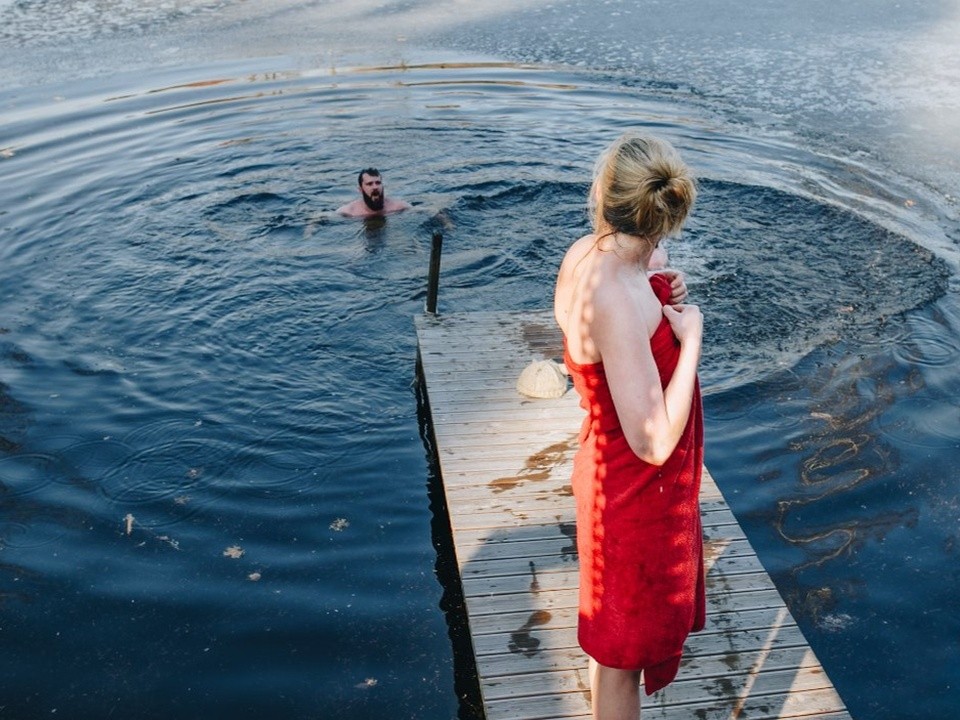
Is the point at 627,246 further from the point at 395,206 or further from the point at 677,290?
the point at 395,206

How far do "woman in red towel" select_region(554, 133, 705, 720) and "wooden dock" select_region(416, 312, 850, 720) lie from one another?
104 cm

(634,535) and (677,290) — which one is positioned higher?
(677,290)

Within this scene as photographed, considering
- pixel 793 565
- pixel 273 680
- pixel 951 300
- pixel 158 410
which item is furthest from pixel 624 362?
pixel 951 300

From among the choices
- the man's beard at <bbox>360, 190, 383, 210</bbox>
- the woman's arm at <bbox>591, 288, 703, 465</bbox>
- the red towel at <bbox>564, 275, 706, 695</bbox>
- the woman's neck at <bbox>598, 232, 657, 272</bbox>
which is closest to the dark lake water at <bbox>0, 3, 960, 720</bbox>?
the man's beard at <bbox>360, 190, 383, 210</bbox>

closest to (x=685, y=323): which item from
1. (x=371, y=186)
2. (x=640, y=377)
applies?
(x=640, y=377)

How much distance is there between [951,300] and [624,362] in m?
7.65

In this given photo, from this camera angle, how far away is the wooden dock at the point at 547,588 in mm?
4477

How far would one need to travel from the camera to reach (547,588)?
203 inches

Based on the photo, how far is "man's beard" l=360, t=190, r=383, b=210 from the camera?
36.9 feet

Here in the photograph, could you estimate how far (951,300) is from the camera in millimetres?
9219

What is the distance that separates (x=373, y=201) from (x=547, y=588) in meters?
7.16

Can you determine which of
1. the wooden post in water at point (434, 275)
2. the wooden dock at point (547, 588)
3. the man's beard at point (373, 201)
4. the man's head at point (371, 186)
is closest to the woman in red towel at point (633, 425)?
the wooden dock at point (547, 588)

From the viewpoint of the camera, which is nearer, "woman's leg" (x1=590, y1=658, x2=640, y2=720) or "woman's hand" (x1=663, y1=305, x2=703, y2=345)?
"woman's hand" (x1=663, y1=305, x2=703, y2=345)

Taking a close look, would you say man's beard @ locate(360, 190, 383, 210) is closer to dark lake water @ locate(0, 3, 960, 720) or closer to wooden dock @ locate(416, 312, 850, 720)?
dark lake water @ locate(0, 3, 960, 720)
